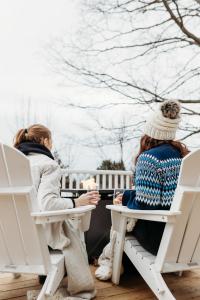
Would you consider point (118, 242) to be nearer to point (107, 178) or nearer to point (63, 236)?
point (63, 236)

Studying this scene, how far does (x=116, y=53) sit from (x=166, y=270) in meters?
5.64

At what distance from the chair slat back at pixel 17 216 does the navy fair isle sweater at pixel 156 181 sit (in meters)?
0.59

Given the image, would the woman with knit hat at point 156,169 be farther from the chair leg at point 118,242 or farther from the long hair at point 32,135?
the long hair at point 32,135

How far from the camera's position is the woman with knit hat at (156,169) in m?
1.89

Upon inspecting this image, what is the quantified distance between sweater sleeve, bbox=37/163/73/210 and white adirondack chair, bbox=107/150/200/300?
12.0 inches

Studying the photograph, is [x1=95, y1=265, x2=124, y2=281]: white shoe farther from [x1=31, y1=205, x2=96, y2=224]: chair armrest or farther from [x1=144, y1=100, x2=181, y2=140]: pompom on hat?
[x1=144, y1=100, x2=181, y2=140]: pompom on hat

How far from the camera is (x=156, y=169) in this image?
6.18 ft

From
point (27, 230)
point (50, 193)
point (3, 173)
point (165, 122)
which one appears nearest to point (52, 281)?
point (27, 230)

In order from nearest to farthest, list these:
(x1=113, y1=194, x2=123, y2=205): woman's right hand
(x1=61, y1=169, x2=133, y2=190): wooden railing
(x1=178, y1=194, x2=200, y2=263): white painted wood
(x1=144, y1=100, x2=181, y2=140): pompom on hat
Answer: (x1=178, y1=194, x2=200, y2=263): white painted wood, (x1=144, y1=100, x2=181, y2=140): pompom on hat, (x1=113, y1=194, x2=123, y2=205): woman's right hand, (x1=61, y1=169, x2=133, y2=190): wooden railing

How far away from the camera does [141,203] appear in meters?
1.90

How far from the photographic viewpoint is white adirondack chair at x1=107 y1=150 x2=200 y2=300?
1646mm

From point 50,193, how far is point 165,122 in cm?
74

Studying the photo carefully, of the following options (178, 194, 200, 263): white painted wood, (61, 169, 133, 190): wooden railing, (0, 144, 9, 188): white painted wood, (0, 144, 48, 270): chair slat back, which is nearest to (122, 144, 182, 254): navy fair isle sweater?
(178, 194, 200, 263): white painted wood

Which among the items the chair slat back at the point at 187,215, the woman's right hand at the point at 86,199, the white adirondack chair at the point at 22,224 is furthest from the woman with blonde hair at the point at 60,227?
the chair slat back at the point at 187,215
